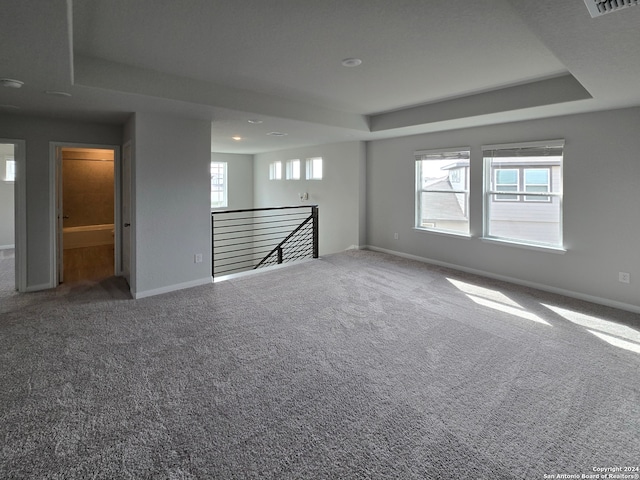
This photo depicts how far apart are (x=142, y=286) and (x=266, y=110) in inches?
106

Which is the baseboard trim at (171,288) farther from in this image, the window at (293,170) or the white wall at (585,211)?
the window at (293,170)

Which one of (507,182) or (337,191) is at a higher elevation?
(337,191)

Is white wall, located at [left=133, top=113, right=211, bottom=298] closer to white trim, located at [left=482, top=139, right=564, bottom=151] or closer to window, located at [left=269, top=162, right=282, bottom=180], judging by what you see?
white trim, located at [left=482, top=139, right=564, bottom=151]

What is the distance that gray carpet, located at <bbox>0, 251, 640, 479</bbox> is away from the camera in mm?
1783

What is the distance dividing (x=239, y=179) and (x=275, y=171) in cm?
118

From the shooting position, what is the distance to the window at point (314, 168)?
7906mm

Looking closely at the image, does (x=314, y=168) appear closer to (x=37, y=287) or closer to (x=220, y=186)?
(x=220, y=186)

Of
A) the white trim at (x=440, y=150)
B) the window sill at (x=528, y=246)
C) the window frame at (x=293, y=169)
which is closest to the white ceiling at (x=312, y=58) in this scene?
the white trim at (x=440, y=150)

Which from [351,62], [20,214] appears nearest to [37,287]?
[20,214]

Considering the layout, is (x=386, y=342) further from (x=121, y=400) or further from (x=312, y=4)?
(x=312, y=4)

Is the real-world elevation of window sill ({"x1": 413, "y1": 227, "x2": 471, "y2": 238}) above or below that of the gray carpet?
above

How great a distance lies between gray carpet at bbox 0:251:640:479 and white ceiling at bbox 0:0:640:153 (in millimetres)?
2221

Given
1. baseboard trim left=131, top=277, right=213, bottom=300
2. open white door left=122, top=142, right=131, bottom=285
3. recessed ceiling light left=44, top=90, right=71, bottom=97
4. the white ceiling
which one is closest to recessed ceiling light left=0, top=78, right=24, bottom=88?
the white ceiling

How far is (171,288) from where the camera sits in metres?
4.60
